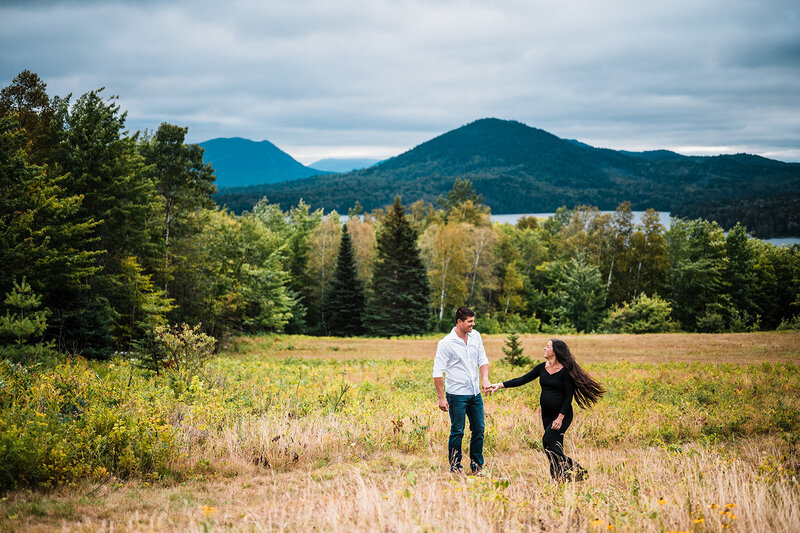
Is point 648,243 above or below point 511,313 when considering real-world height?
above

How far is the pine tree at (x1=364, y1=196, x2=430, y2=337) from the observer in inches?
1831

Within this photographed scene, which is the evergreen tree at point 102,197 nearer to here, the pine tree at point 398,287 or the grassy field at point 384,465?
the grassy field at point 384,465

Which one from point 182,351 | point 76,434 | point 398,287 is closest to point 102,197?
point 182,351

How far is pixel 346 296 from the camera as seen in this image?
47156mm

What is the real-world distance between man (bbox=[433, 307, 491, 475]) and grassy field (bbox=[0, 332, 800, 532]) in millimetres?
354

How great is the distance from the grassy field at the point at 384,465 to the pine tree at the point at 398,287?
1349 inches

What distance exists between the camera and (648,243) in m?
50.2

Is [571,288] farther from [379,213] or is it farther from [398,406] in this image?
[398,406]

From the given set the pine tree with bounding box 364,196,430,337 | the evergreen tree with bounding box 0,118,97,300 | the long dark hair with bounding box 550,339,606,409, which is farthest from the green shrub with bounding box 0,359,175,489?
the pine tree with bounding box 364,196,430,337

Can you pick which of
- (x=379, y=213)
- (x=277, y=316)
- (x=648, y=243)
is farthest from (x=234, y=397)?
(x=379, y=213)

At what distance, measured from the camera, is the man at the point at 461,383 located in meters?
6.14

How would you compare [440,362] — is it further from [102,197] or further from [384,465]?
[102,197]

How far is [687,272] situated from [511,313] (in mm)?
18520

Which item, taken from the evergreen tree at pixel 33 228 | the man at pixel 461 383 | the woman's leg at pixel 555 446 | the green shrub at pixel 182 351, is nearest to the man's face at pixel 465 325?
the man at pixel 461 383
